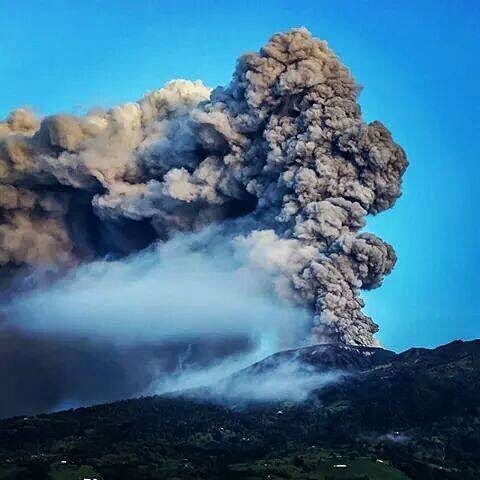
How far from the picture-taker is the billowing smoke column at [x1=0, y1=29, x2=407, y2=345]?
160 ft

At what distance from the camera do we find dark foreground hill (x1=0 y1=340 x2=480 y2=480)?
136ft

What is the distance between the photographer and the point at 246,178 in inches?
2110

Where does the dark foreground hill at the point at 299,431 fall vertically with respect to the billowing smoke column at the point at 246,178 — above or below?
below

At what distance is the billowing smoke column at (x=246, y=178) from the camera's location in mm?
48906

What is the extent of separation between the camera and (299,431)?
48469mm

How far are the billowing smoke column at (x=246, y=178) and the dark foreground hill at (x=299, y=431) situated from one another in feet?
11.2

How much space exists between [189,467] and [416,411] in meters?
11.9

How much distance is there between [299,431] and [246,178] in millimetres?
11991

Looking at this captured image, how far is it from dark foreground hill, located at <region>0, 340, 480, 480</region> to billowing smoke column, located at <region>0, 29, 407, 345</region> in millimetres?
3404

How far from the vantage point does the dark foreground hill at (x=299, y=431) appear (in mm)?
41469

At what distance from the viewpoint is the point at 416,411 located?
4947cm

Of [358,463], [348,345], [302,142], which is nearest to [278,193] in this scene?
[302,142]

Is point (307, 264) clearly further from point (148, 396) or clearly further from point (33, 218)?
point (33, 218)

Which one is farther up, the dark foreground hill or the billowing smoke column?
the billowing smoke column
